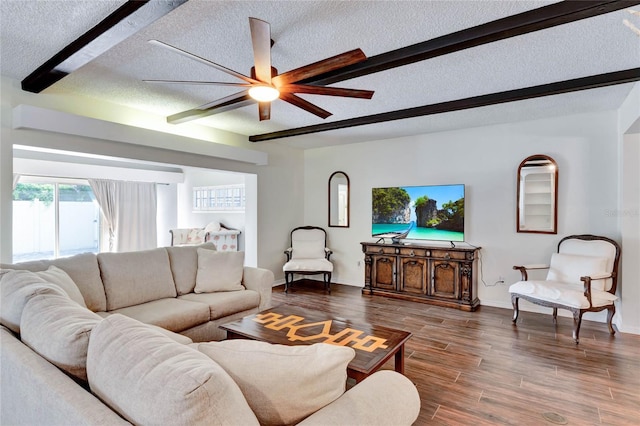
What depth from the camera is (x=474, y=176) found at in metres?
4.78

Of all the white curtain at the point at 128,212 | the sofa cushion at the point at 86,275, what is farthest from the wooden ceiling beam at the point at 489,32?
the white curtain at the point at 128,212

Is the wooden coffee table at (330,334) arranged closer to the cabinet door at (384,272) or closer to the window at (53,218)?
the cabinet door at (384,272)

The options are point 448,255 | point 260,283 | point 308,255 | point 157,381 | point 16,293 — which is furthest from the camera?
point 308,255

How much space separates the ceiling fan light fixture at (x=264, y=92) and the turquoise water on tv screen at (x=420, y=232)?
336 cm

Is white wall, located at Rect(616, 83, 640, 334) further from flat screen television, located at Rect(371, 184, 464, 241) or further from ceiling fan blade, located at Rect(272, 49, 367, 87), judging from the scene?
ceiling fan blade, located at Rect(272, 49, 367, 87)

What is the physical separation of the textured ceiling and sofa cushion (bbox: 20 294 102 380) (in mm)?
1686

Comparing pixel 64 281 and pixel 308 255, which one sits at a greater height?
pixel 64 281

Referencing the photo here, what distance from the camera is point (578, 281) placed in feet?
12.1

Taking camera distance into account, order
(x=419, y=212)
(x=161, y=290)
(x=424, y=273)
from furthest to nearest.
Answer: (x=419, y=212) → (x=424, y=273) → (x=161, y=290)

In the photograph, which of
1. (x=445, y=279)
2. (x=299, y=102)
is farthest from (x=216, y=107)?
(x=445, y=279)

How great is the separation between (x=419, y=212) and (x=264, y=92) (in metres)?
3.40

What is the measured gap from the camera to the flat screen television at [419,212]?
190 inches

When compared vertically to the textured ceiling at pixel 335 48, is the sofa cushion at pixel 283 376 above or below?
below

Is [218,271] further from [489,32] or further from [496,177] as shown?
[496,177]
